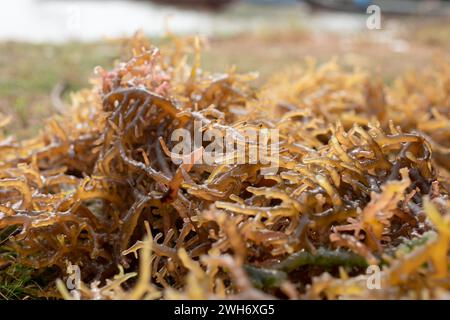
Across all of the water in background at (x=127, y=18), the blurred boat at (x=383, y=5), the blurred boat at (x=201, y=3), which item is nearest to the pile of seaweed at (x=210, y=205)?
the water in background at (x=127, y=18)

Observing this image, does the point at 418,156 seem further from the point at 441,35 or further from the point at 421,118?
the point at 441,35

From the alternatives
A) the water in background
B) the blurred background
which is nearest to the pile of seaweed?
the blurred background

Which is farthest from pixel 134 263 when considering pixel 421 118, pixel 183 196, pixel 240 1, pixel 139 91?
pixel 240 1

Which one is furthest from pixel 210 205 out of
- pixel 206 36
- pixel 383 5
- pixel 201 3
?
pixel 201 3

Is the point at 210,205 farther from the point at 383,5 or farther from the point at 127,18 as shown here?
the point at 383,5

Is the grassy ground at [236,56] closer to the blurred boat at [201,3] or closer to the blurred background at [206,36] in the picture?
the blurred background at [206,36]
